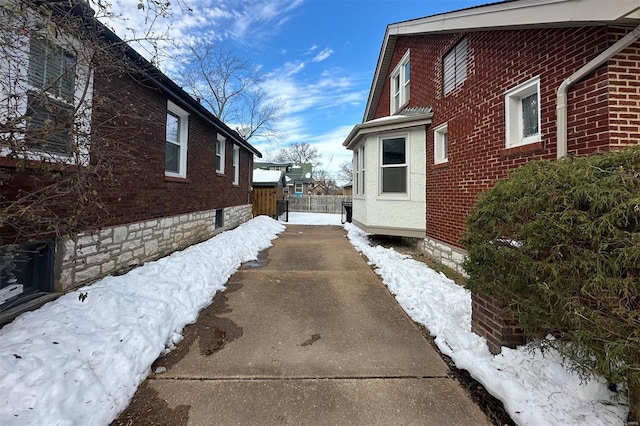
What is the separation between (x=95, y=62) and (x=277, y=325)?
136 inches

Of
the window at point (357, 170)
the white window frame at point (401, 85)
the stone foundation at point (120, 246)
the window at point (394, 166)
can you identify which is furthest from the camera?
the window at point (357, 170)

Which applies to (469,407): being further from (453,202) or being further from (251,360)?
(453,202)

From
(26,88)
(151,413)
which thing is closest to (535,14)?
(26,88)

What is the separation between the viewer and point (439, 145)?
706 centimetres

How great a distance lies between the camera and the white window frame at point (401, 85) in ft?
30.7

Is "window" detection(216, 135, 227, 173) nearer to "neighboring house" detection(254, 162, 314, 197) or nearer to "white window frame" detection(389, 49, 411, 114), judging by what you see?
"white window frame" detection(389, 49, 411, 114)

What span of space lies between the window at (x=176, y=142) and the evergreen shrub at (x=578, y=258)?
6528 mm

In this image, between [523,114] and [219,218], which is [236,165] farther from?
[523,114]

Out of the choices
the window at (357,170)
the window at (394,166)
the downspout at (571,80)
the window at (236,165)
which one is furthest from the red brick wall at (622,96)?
the window at (236,165)

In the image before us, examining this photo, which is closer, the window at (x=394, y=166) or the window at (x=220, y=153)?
the window at (x=394, y=166)

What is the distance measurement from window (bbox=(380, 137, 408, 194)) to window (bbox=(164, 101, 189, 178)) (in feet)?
17.6

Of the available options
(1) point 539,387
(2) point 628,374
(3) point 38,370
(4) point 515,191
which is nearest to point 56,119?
(3) point 38,370

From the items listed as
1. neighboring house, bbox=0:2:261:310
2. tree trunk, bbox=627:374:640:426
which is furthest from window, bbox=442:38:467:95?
neighboring house, bbox=0:2:261:310

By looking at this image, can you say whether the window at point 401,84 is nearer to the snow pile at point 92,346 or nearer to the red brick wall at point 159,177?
the red brick wall at point 159,177
